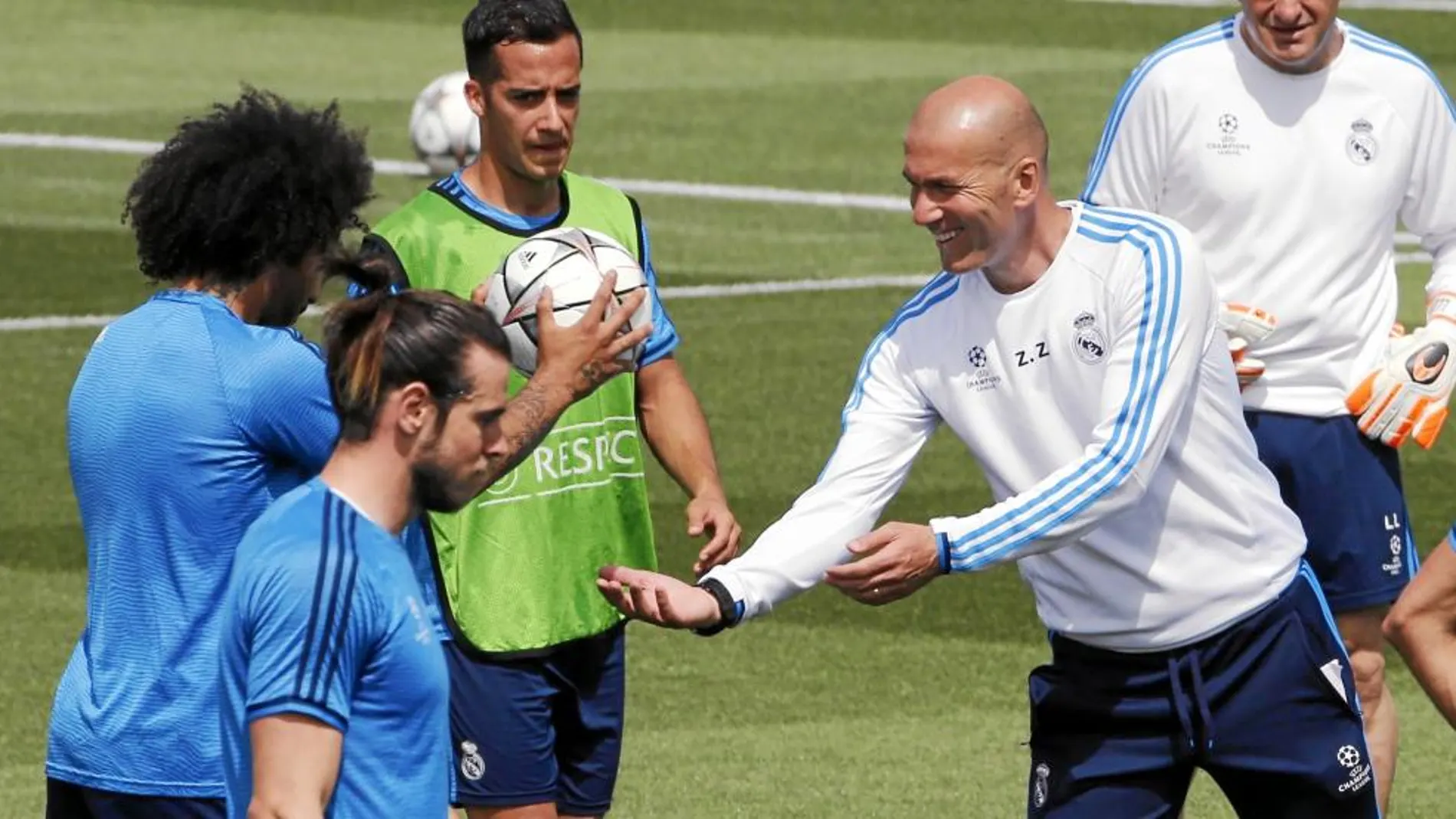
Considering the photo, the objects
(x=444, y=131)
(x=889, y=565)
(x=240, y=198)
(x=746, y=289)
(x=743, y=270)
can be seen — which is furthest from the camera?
(x=444, y=131)

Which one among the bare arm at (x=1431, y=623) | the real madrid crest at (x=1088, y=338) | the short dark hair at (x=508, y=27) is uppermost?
the short dark hair at (x=508, y=27)

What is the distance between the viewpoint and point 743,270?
1961 centimetres

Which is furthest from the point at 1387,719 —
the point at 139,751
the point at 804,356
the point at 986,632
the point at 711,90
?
the point at 711,90

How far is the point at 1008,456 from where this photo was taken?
677 cm

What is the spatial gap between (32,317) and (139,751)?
1243 centimetres

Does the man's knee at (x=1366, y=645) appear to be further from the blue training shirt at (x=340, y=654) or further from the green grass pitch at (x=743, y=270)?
the blue training shirt at (x=340, y=654)

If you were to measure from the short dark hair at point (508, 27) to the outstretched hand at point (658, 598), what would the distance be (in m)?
1.54

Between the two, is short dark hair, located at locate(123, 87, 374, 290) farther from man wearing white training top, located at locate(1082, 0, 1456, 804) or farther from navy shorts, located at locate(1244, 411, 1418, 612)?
navy shorts, located at locate(1244, 411, 1418, 612)

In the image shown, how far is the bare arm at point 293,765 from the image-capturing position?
4.83 meters

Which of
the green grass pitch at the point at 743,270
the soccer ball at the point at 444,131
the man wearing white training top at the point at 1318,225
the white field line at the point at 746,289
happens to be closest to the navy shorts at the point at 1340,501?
the man wearing white training top at the point at 1318,225

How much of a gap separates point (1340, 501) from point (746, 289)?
34.2ft

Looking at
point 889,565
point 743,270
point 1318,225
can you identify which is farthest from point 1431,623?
point 743,270

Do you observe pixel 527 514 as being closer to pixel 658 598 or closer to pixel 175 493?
pixel 658 598

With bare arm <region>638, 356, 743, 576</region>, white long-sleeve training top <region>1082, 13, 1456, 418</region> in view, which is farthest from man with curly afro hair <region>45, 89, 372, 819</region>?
white long-sleeve training top <region>1082, 13, 1456, 418</region>
